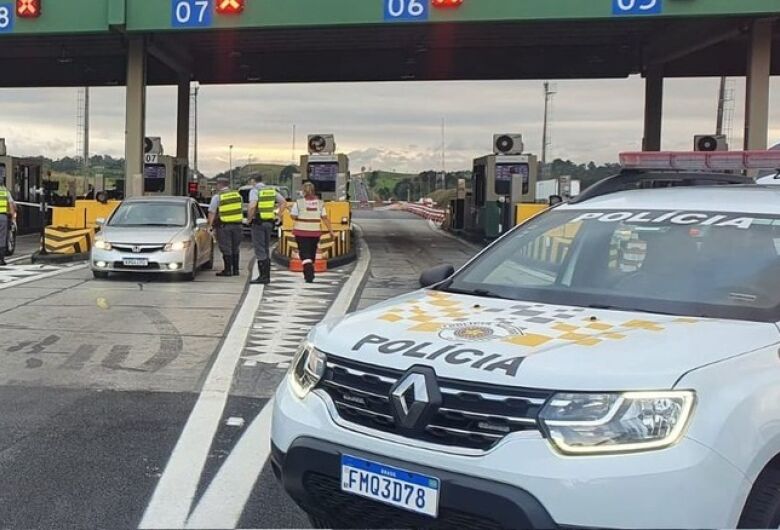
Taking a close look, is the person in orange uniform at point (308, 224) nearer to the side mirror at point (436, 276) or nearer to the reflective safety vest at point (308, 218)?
the reflective safety vest at point (308, 218)

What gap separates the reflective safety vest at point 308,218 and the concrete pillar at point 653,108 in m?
18.0

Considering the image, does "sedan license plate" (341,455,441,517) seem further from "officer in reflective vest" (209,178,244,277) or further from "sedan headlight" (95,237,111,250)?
"officer in reflective vest" (209,178,244,277)

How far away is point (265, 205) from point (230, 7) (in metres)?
7.79

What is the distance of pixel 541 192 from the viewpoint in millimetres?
21734

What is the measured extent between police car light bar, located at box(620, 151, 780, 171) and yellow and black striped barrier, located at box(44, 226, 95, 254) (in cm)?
1433

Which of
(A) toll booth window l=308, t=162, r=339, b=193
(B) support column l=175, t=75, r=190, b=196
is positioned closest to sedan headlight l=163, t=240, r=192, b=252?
(A) toll booth window l=308, t=162, r=339, b=193

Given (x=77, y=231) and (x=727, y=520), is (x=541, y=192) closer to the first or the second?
(x=77, y=231)

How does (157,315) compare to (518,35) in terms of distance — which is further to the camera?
(518,35)

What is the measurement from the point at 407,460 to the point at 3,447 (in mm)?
3300

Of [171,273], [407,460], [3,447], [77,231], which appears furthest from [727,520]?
[77,231]

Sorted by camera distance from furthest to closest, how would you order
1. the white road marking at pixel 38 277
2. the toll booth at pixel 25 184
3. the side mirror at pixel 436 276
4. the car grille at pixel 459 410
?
the toll booth at pixel 25 184 → the white road marking at pixel 38 277 → the side mirror at pixel 436 276 → the car grille at pixel 459 410

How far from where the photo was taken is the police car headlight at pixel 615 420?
8.81 ft

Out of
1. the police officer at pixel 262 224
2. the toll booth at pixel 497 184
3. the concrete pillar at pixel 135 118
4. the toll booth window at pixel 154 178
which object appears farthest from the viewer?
the toll booth window at pixel 154 178

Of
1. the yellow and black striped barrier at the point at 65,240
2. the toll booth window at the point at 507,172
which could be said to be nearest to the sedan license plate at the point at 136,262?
the yellow and black striped barrier at the point at 65,240
